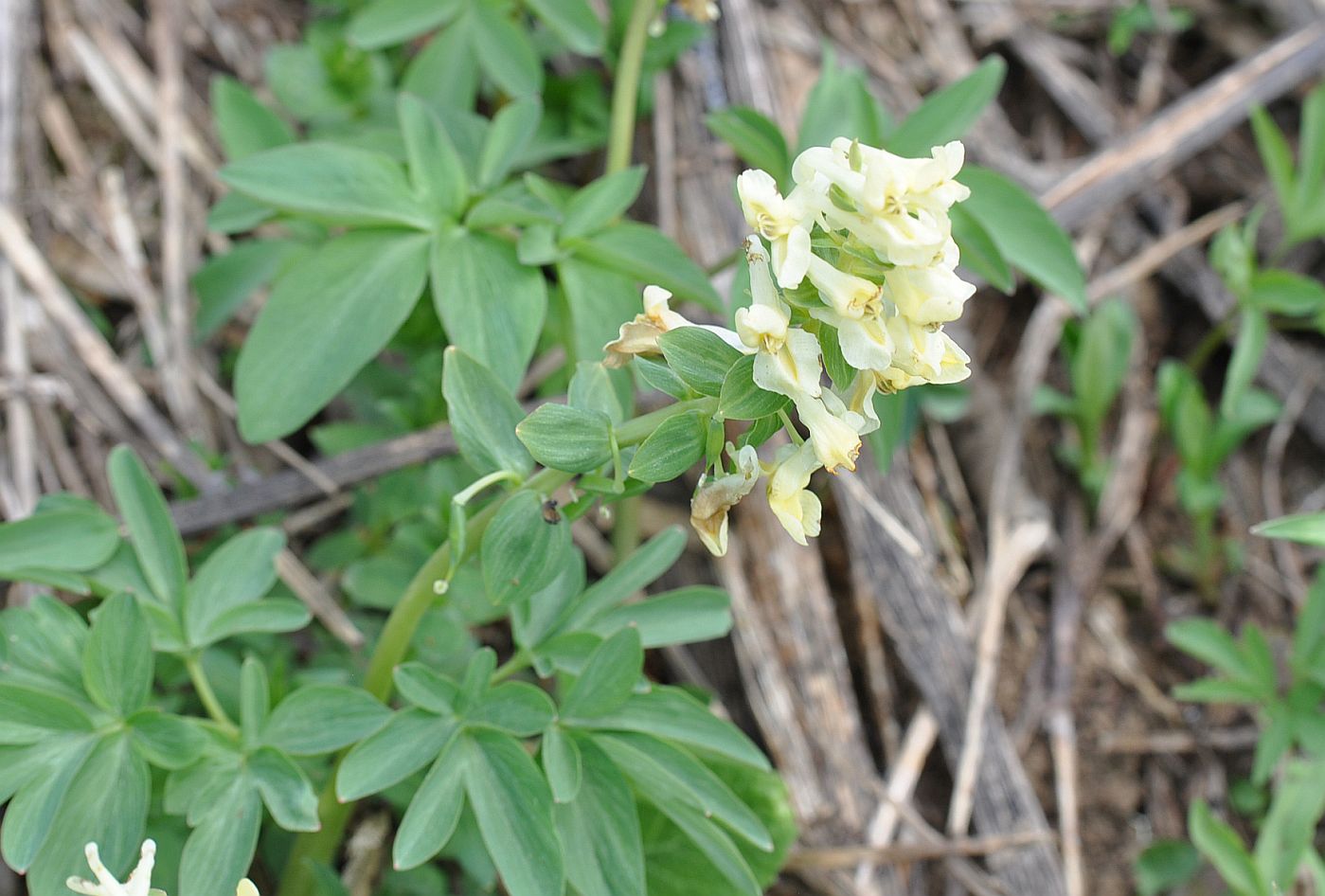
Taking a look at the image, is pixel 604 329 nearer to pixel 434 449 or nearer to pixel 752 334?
pixel 434 449

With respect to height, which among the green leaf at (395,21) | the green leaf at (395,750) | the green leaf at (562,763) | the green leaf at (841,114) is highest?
the green leaf at (395,21)

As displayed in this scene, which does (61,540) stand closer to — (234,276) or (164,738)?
(164,738)

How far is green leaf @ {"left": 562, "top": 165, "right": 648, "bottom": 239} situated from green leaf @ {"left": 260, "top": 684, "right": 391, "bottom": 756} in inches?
32.7

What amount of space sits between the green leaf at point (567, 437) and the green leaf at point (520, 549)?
0.08m

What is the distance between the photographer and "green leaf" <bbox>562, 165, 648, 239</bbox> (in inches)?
77.0

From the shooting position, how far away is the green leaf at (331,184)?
6.20 feet

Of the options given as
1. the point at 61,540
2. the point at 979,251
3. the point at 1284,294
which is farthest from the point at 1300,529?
the point at 61,540

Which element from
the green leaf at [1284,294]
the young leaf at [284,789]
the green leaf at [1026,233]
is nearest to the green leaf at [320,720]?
the young leaf at [284,789]

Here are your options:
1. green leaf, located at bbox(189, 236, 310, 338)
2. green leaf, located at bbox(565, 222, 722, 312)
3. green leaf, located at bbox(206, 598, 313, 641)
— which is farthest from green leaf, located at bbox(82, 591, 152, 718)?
green leaf, located at bbox(189, 236, 310, 338)

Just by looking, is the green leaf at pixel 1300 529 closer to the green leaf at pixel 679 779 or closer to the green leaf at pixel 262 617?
the green leaf at pixel 679 779

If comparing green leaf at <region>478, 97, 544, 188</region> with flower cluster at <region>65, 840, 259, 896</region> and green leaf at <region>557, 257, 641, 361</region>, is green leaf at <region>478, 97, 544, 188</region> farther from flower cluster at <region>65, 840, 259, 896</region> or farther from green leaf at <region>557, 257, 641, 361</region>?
flower cluster at <region>65, 840, 259, 896</region>

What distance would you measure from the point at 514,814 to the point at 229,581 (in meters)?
0.62

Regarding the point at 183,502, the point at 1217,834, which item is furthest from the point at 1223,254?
the point at 183,502

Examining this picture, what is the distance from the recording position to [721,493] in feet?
4.48
